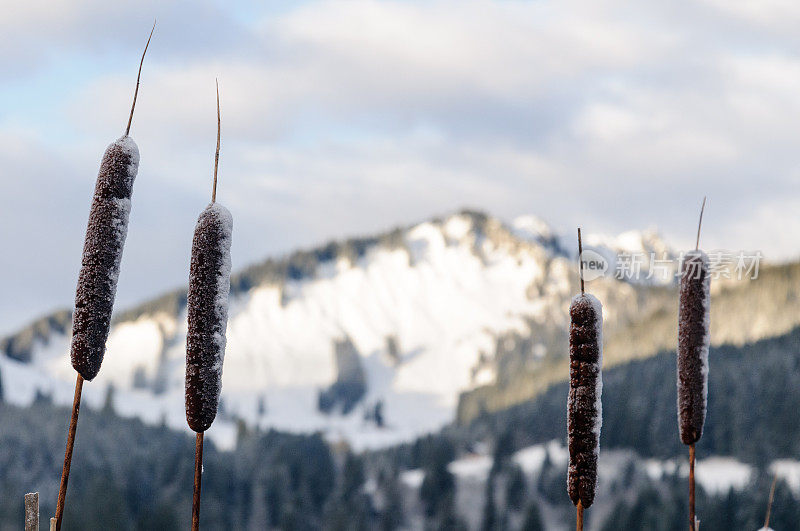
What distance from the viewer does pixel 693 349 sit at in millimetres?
10008

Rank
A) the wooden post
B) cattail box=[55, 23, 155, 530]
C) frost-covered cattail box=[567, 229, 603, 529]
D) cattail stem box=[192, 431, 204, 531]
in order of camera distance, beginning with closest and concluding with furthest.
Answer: cattail stem box=[192, 431, 204, 531] < the wooden post < cattail box=[55, 23, 155, 530] < frost-covered cattail box=[567, 229, 603, 529]

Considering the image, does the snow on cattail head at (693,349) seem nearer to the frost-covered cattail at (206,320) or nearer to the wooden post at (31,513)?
the frost-covered cattail at (206,320)

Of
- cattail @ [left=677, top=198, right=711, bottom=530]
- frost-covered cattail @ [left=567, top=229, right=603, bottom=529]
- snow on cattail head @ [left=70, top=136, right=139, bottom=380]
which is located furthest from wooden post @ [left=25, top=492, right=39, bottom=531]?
cattail @ [left=677, top=198, right=711, bottom=530]

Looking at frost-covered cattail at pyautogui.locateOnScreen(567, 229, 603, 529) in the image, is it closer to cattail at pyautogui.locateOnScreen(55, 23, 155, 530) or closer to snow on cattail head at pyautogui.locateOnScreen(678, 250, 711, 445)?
snow on cattail head at pyautogui.locateOnScreen(678, 250, 711, 445)

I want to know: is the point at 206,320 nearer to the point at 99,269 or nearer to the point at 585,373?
the point at 99,269

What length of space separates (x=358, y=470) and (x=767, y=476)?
61333mm

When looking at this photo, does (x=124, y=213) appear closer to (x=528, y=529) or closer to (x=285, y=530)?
(x=528, y=529)

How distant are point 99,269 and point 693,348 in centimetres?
619

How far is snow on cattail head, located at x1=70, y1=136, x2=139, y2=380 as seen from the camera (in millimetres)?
8438

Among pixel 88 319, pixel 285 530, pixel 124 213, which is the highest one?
pixel 124 213

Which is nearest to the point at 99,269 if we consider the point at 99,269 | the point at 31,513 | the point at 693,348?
the point at 99,269

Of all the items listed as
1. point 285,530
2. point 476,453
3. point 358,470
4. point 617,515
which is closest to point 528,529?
point 617,515

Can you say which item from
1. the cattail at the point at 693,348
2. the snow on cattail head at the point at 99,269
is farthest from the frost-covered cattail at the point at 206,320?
the cattail at the point at 693,348

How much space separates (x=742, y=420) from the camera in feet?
522
